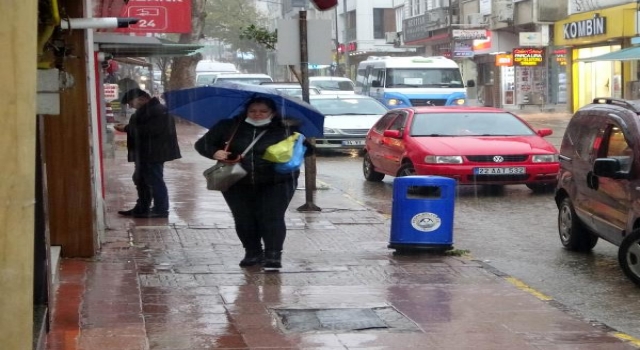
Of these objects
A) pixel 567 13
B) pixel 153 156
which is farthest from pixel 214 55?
pixel 153 156

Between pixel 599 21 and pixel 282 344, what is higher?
pixel 599 21

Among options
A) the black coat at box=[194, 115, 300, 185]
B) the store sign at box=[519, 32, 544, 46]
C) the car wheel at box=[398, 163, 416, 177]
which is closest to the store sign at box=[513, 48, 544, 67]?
the store sign at box=[519, 32, 544, 46]

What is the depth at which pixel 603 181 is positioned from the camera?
10.1 m

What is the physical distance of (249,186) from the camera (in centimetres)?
932

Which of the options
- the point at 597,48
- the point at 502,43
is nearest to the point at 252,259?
the point at 597,48

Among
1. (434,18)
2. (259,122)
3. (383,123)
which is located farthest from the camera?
(434,18)

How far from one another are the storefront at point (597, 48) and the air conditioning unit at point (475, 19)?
25.5ft

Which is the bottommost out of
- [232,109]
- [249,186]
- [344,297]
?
[344,297]

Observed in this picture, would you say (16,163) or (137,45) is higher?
(137,45)

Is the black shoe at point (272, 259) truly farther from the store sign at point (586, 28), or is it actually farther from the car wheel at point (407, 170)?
the store sign at point (586, 28)

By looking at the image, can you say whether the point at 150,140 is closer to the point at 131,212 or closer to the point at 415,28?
the point at 131,212

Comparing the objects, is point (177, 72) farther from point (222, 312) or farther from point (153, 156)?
point (222, 312)

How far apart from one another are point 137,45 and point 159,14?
3.99 metres

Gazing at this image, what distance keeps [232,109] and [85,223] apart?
1620 millimetres
